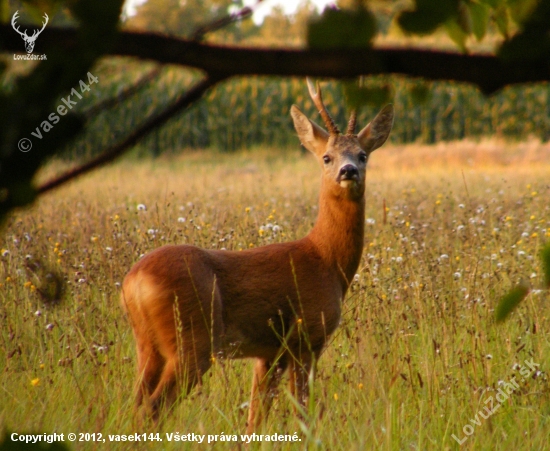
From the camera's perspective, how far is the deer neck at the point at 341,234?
13.9 feet

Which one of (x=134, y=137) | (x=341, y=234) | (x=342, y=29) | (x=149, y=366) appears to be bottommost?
(x=149, y=366)

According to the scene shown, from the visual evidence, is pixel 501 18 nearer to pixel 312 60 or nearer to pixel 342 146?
pixel 312 60

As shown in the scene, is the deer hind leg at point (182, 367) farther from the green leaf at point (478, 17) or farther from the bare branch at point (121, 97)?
the bare branch at point (121, 97)

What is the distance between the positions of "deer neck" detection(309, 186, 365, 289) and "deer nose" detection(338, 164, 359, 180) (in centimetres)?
15

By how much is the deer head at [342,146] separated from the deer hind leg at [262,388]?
1043 millimetres

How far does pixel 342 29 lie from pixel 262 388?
2.94 m

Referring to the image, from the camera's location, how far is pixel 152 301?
3541 mm

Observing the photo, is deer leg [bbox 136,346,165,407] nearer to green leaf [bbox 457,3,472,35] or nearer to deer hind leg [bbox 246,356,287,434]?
deer hind leg [bbox 246,356,287,434]

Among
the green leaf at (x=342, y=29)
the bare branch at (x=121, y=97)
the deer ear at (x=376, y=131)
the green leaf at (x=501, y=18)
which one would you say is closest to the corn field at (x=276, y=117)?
the deer ear at (x=376, y=131)

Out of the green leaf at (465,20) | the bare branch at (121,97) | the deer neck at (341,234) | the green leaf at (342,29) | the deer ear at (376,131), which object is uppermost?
the green leaf at (465,20)

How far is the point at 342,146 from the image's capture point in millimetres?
4590

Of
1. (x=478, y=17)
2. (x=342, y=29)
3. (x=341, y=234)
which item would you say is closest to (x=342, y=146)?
(x=341, y=234)

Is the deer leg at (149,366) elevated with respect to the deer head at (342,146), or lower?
lower

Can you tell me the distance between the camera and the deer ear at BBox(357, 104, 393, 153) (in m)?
4.77
